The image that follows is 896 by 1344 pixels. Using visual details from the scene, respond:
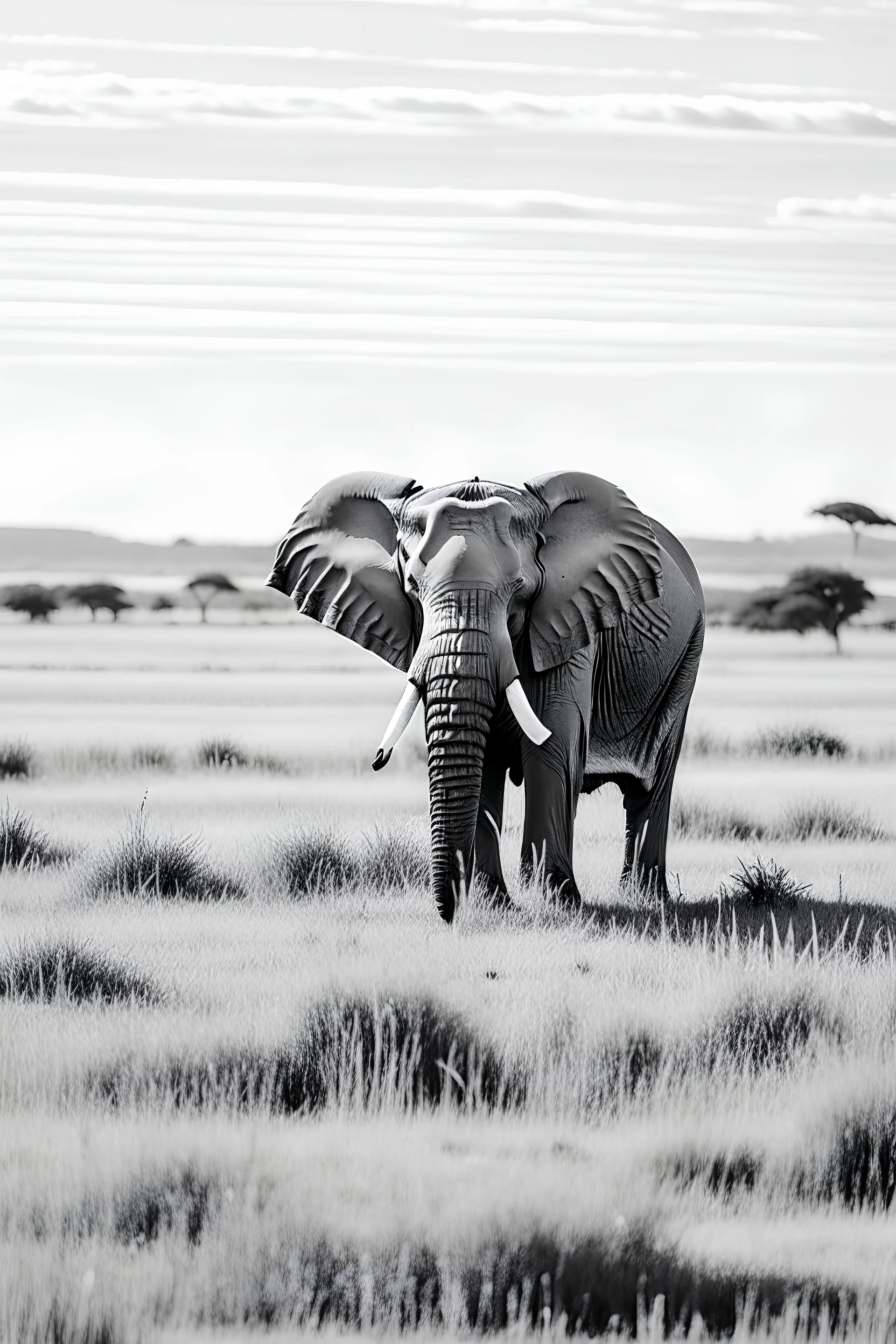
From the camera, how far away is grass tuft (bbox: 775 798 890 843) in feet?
52.8

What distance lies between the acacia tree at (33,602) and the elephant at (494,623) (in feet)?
187

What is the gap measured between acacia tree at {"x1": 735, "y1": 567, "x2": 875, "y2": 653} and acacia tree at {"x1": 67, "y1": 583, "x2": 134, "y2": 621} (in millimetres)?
22379

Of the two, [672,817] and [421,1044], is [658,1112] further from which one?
[672,817]

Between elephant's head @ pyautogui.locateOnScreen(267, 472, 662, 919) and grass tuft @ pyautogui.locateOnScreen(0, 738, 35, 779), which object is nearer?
elephant's head @ pyautogui.locateOnScreen(267, 472, 662, 919)

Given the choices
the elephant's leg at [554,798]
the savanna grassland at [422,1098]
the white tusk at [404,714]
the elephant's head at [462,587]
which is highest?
the elephant's head at [462,587]

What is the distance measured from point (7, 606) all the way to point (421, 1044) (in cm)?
6293

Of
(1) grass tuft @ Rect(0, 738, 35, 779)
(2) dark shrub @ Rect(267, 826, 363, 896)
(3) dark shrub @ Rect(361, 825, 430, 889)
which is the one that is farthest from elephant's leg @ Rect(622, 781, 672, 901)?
(1) grass tuft @ Rect(0, 738, 35, 779)

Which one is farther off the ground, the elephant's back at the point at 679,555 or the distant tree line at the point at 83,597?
the distant tree line at the point at 83,597

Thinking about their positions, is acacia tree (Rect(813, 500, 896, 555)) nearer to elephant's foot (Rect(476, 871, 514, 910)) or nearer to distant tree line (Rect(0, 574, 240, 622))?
distant tree line (Rect(0, 574, 240, 622))

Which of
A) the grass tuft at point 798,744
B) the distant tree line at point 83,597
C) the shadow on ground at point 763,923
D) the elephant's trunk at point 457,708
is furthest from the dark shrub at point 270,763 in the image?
the distant tree line at point 83,597

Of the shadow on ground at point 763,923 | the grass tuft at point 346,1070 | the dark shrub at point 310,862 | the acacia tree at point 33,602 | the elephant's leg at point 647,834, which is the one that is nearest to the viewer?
the grass tuft at point 346,1070

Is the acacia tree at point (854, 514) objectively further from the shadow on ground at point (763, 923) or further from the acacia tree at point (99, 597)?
the shadow on ground at point (763, 923)

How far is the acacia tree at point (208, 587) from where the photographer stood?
67.7 m

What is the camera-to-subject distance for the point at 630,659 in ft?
40.4
